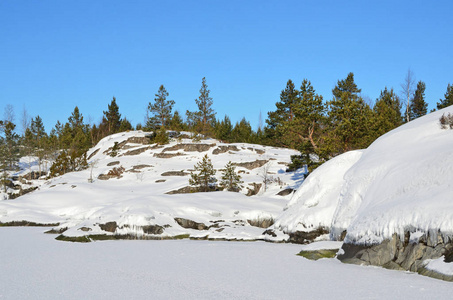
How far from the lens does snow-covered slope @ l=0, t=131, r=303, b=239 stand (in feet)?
61.1

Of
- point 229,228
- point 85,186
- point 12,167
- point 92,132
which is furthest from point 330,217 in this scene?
point 92,132

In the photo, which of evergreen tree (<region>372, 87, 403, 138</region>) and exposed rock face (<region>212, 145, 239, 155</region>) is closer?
evergreen tree (<region>372, 87, 403, 138</region>)

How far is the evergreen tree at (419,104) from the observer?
52.3m

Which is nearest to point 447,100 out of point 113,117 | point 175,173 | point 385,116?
point 385,116

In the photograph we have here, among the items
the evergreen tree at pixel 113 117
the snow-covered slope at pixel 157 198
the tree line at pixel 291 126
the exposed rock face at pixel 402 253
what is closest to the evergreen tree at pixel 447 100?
the tree line at pixel 291 126

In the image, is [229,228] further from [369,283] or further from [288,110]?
[288,110]

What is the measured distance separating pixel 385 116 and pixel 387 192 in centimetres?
3231

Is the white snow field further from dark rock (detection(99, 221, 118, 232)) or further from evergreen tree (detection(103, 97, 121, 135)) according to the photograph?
evergreen tree (detection(103, 97, 121, 135))

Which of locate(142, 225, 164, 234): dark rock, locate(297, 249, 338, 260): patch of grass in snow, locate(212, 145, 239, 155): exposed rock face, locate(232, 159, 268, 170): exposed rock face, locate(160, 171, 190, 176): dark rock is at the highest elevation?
locate(212, 145, 239, 155): exposed rock face

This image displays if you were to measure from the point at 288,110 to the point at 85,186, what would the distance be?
3592cm

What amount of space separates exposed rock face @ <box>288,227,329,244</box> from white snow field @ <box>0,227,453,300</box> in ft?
5.91

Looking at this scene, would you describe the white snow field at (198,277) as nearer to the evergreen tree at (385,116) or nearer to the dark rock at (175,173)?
the evergreen tree at (385,116)

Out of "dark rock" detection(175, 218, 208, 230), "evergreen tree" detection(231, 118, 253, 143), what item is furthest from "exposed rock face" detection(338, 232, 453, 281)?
"evergreen tree" detection(231, 118, 253, 143)

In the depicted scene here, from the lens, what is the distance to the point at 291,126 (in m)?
30.4
